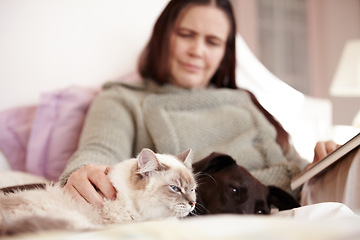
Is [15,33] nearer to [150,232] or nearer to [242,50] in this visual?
[242,50]

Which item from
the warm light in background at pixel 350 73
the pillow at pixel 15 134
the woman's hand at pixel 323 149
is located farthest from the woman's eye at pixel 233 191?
the warm light in background at pixel 350 73

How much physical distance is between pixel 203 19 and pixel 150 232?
1160 millimetres

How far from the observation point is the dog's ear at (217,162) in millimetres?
920

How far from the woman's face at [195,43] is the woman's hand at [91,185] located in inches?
29.4

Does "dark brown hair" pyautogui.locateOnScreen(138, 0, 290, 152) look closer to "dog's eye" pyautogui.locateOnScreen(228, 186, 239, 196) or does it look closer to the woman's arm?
the woman's arm

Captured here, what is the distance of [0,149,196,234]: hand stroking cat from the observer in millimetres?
708

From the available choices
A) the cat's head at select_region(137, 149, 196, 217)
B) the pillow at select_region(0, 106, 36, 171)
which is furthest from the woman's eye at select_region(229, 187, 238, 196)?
the pillow at select_region(0, 106, 36, 171)

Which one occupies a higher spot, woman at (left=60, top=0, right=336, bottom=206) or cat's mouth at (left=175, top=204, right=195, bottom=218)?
woman at (left=60, top=0, right=336, bottom=206)

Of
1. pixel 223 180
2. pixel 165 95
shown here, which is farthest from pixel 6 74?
pixel 223 180

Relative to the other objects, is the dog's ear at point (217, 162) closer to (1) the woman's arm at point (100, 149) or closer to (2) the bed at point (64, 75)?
(1) the woman's arm at point (100, 149)

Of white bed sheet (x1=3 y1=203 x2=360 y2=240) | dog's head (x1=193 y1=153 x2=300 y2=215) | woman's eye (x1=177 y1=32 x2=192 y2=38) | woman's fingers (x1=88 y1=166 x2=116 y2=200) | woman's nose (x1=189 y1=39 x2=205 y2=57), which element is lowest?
dog's head (x1=193 y1=153 x2=300 y2=215)

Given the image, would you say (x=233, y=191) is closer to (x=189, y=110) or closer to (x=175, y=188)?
(x=175, y=188)

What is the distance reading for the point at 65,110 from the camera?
1454 mm

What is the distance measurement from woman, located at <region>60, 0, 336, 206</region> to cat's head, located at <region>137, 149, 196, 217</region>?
242mm
